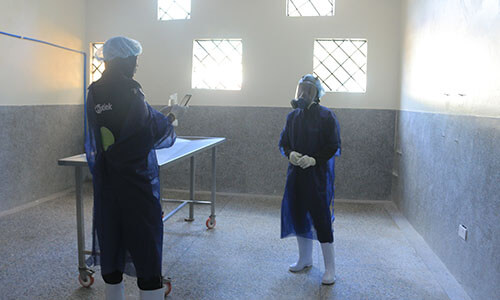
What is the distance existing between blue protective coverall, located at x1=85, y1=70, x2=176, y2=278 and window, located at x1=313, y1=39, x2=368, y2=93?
3.18 m

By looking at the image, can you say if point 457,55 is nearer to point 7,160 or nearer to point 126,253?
point 126,253

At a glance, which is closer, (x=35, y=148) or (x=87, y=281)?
(x=87, y=281)

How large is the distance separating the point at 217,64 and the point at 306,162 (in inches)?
105

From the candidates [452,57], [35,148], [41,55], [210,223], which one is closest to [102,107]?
[210,223]

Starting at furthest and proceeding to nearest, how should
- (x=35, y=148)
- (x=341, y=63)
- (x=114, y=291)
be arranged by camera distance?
(x=341, y=63), (x=35, y=148), (x=114, y=291)

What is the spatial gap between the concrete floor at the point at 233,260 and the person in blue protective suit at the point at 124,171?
2.13 ft

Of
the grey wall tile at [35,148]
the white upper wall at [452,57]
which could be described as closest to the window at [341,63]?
the white upper wall at [452,57]

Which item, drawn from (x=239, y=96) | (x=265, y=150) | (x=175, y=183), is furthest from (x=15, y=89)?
(x=265, y=150)

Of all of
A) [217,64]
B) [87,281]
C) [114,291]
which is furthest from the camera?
[217,64]

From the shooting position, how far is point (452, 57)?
2.90m

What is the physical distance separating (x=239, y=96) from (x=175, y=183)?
4.50ft

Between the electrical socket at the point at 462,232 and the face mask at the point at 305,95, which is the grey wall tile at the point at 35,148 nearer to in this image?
the face mask at the point at 305,95

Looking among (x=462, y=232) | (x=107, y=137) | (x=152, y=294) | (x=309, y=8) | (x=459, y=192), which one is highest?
(x=309, y=8)

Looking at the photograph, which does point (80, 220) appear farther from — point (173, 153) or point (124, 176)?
point (124, 176)
